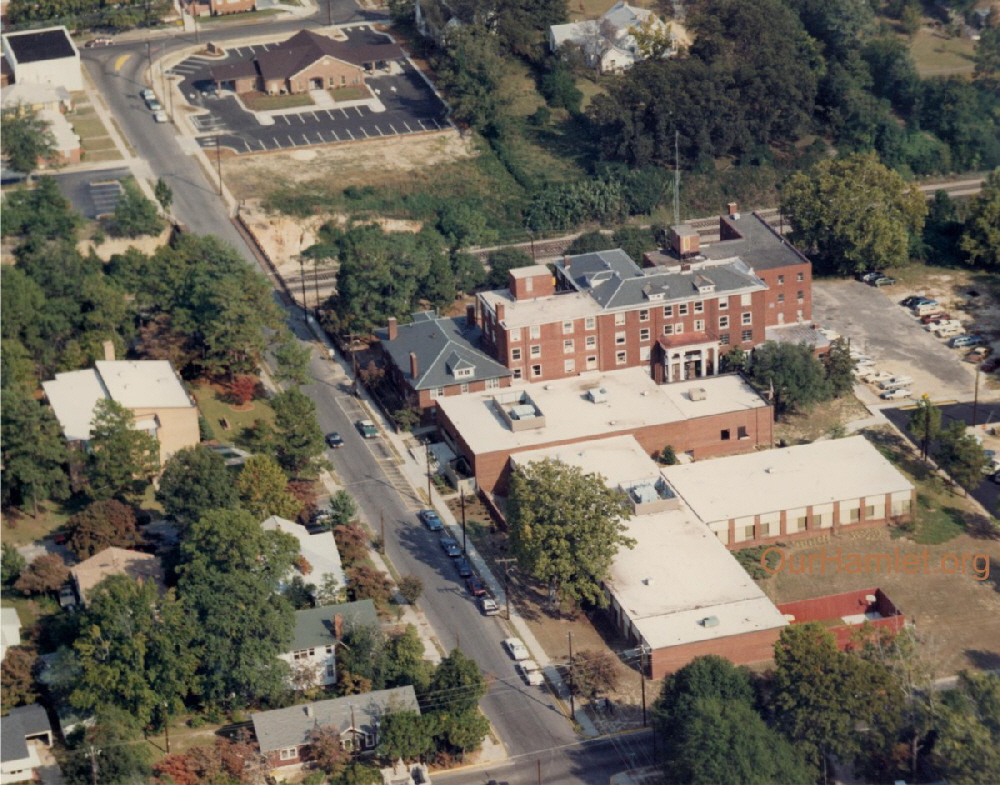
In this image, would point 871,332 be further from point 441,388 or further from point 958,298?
point 441,388

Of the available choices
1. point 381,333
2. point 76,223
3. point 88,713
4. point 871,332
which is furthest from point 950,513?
point 76,223

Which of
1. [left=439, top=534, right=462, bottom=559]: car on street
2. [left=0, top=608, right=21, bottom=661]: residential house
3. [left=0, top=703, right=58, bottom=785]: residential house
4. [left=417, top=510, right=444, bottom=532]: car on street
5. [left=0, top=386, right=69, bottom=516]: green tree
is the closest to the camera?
[left=0, top=703, right=58, bottom=785]: residential house

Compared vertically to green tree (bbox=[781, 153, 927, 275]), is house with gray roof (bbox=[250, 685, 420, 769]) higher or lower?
lower

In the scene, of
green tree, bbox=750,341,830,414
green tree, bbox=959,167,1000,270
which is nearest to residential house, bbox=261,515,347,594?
green tree, bbox=750,341,830,414

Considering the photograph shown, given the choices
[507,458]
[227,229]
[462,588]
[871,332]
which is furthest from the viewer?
[227,229]

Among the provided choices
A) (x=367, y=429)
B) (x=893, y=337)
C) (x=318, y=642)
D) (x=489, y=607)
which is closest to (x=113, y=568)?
(x=318, y=642)

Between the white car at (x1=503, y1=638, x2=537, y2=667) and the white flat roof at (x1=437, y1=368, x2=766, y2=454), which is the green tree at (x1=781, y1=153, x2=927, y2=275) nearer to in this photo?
the white flat roof at (x1=437, y1=368, x2=766, y2=454)
